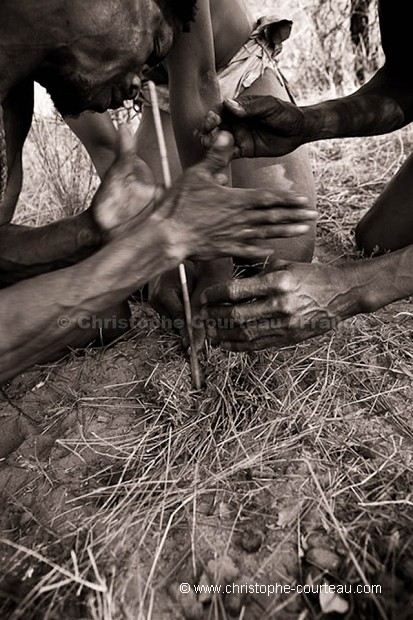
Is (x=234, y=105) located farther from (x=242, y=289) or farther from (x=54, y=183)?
(x=54, y=183)

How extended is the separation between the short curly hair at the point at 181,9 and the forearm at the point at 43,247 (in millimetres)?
550

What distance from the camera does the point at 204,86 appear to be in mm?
1680

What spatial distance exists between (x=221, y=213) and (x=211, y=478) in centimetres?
57

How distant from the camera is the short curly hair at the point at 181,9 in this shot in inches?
51.9

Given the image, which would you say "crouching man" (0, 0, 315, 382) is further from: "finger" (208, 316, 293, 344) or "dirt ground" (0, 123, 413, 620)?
"dirt ground" (0, 123, 413, 620)

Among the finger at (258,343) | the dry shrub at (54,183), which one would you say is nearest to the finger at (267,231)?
the finger at (258,343)

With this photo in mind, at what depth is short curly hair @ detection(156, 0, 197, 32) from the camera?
1.32m

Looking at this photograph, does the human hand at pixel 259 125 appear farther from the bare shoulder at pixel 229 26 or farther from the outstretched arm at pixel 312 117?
the bare shoulder at pixel 229 26

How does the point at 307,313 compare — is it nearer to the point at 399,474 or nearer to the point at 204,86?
the point at 399,474

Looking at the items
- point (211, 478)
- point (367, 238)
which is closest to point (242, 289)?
point (211, 478)

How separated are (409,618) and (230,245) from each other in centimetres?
74

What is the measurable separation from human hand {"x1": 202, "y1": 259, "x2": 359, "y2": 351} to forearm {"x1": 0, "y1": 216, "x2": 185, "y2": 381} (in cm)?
24

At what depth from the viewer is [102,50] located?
1.24m

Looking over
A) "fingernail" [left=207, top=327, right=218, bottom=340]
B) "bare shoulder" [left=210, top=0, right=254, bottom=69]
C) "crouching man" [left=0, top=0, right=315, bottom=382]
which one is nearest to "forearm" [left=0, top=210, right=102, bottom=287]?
"crouching man" [left=0, top=0, right=315, bottom=382]
